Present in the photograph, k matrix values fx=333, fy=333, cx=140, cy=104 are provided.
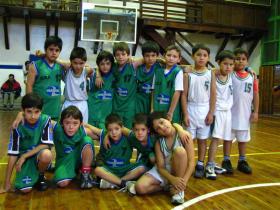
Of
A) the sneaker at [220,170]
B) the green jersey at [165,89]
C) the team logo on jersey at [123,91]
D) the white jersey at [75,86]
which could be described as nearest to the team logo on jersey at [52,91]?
the white jersey at [75,86]

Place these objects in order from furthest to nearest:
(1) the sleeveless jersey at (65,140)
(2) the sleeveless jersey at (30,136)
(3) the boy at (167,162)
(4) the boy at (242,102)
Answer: (4) the boy at (242,102)
(1) the sleeveless jersey at (65,140)
(2) the sleeveless jersey at (30,136)
(3) the boy at (167,162)

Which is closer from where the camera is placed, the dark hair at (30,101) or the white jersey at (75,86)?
the dark hair at (30,101)

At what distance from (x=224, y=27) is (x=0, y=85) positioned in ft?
29.8

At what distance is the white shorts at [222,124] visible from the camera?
3.60 m

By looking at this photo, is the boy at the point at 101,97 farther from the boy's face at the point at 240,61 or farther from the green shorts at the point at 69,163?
the boy's face at the point at 240,61

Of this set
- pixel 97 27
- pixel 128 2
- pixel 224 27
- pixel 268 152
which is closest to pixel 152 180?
pixel 268 152

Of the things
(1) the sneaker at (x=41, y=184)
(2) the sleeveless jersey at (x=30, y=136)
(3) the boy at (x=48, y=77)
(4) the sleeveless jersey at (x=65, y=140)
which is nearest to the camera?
(2) the sleeveless jersey at (x=30, y=136)

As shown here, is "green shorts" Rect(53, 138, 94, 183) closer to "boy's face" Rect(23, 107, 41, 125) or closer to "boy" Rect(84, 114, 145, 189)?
"boy" Rect(84, 114, 145, 189)

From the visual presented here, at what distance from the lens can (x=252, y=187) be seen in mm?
3205

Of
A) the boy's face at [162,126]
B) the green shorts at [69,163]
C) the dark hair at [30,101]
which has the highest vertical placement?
the dark hair at [30,101]

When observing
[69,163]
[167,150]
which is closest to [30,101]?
[69,163]

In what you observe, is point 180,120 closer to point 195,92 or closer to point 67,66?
point 195,92

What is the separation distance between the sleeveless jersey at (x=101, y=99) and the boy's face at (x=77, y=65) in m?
0.18

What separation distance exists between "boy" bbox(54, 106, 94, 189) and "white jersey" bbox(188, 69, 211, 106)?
1.19 metres
